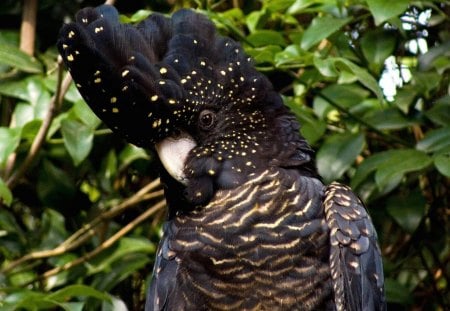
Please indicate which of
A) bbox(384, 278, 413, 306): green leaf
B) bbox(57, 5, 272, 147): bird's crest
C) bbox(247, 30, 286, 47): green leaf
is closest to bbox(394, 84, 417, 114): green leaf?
bbox(247, 30, 286, 47): green leaf

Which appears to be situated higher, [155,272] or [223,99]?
[223,99]

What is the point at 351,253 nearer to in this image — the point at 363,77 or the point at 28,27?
the point at 363,77

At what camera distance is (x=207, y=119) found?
2.97 m

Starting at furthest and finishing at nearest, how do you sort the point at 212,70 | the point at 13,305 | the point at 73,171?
the point at 73,171
the point at 13,305
the point at 212,70

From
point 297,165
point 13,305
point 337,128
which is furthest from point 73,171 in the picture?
point 297,165

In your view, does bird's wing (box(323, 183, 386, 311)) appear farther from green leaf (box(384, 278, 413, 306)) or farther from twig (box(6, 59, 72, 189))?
twig (box(6, 59, 72, 189))

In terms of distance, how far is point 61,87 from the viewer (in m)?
3.62

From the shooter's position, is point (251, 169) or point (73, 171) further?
point (73, 171)

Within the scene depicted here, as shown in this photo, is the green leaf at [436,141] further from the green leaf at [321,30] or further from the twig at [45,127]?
the twig at [45,127]

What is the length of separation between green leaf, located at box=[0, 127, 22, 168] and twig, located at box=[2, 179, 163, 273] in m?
0.53

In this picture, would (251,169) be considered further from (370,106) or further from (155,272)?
(370,106)

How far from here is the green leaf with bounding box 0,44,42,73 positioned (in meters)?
3.67

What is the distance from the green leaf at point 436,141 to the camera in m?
3.50

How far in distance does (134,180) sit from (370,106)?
43.6 inches
